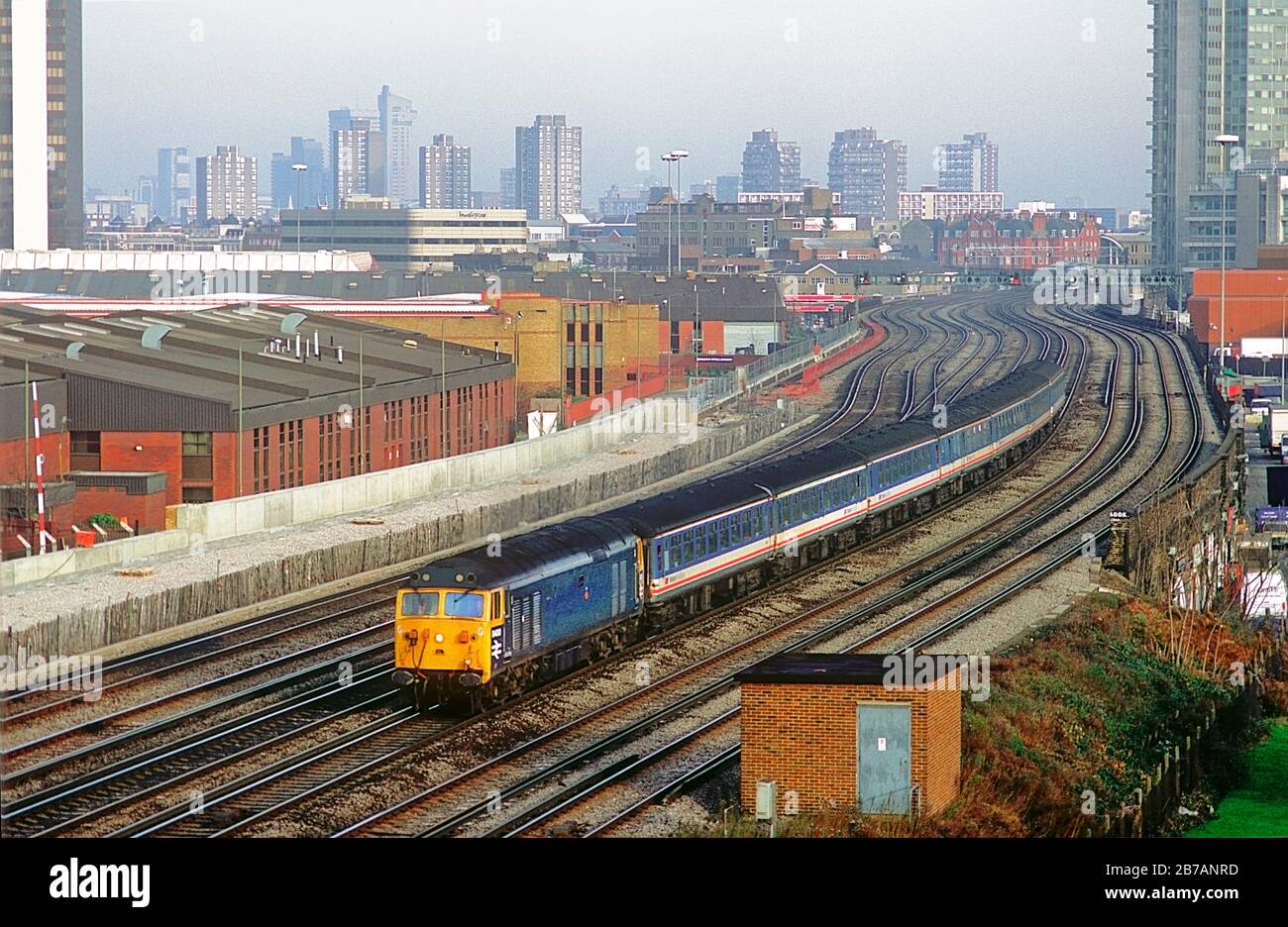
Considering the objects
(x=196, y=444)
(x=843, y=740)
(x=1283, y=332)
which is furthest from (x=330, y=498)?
(x=1283, y=332)

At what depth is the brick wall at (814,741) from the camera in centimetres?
2005

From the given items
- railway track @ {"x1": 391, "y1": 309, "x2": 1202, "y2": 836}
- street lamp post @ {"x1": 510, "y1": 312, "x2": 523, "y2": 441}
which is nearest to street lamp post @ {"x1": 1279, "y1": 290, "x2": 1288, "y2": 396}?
street lamp post @ {"x1": 510, "y1": 312, "x2": 523, "y2": 441}

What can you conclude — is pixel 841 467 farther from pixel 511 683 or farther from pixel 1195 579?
pixel 511 683

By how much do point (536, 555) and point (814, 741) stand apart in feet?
21.4

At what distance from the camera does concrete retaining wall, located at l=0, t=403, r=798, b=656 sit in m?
28.5

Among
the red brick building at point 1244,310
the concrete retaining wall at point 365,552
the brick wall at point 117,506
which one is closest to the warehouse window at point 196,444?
the brick wall at point 117,506

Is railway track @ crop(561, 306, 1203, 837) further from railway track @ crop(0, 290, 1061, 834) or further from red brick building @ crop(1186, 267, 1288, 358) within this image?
red brick building @ crop(1186, 267, 1288, 358)

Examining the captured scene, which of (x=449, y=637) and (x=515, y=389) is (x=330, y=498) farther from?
(x=515, y=389)

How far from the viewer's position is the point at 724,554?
33062mm

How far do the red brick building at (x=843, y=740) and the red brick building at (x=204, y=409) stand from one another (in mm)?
24336

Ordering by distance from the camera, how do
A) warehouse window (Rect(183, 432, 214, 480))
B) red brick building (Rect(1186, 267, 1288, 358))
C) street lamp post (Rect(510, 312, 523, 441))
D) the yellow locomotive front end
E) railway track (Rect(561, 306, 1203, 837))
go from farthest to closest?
red brick building (Rect(1186, 267, 1288, 358))
street lamp post (Rect(510, 312, 523, 441))
warehouse window (Rect(183, 432, 214, 480))
the yellow locomotive front end
railway track (Rect(561, 306, 1203, 837))

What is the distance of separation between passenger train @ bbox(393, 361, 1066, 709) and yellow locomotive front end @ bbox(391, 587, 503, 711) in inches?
0.7
